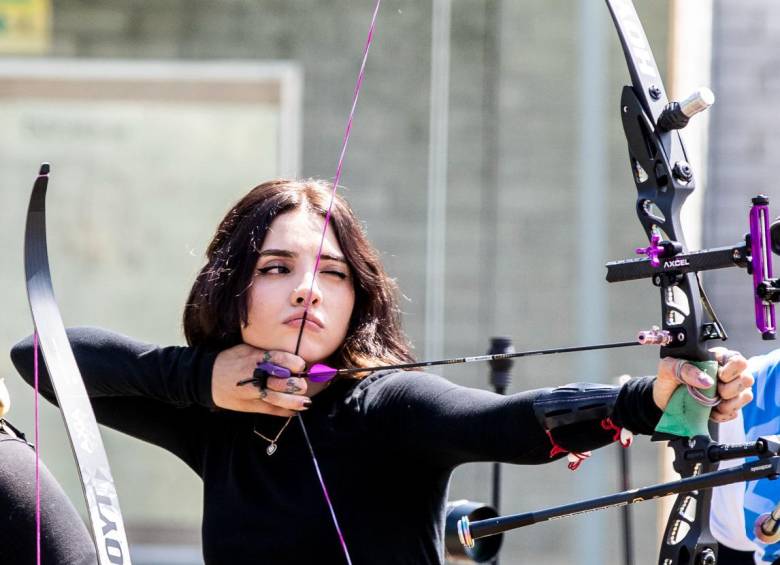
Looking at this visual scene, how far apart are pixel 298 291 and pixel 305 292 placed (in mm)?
11

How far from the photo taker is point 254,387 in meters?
2.05

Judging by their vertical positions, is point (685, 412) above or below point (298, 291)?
below

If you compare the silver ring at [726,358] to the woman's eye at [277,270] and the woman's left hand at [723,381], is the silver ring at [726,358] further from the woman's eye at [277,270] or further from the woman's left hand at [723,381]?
the woman's eye at [277,270]

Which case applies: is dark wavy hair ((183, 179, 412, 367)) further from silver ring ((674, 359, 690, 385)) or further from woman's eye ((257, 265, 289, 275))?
silver ring ((674, 359, 690, 385))

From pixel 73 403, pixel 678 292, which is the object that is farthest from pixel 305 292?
pixel 678 292

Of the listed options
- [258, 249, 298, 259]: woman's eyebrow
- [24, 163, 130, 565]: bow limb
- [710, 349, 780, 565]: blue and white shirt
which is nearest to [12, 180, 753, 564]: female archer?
[258, 249, 298, 259]: woman's eyebrow

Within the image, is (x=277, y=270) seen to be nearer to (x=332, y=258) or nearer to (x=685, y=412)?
(x=332, y=258)

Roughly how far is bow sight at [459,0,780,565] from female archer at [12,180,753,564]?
0.06 metres

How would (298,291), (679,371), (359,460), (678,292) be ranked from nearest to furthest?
1. (679,371)
2. (678,292)
3. (359,460)
4. (298,291)

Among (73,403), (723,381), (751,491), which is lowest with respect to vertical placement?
(751,491)

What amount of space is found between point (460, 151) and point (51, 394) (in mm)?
2509

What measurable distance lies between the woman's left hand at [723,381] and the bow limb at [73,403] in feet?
2.75

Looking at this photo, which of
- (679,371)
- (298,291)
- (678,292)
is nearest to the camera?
(679,371)

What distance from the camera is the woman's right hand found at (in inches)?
79.1
